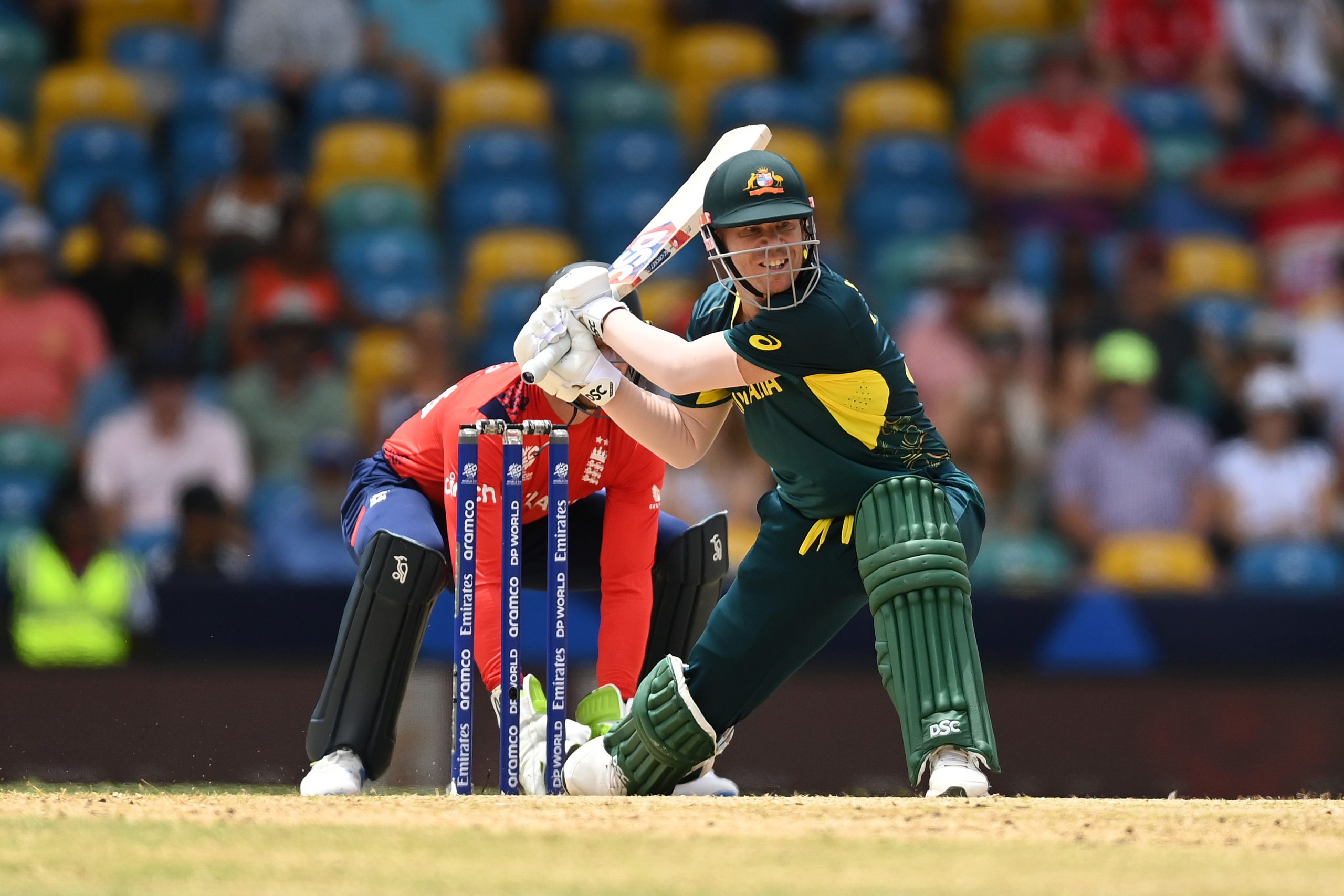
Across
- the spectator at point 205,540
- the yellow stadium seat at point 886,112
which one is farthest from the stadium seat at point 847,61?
the spectator at point 205,540

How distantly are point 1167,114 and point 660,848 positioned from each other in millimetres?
8253

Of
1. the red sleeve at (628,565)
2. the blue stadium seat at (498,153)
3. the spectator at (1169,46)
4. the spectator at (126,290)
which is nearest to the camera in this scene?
the red sleeve at (628,565)

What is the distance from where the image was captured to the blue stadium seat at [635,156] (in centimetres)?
977

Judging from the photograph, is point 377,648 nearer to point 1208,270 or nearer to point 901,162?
point 901,162

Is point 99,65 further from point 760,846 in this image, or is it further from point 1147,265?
point 760,846

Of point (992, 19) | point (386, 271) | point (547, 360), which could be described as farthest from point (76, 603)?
point (992, 19)

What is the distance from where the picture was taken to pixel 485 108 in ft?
32.4

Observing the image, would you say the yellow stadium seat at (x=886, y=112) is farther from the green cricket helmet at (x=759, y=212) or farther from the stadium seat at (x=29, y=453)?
the green cricket helmet at (x=759, y=212)

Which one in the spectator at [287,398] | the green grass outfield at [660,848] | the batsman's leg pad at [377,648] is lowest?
the green grass outfield at [660,848]

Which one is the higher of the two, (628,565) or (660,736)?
(628,565)

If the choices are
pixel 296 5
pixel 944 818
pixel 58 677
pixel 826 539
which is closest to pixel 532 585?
pixel 826 539

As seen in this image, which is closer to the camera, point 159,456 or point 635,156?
point 159,456

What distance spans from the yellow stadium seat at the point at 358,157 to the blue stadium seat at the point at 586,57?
3.72 ft

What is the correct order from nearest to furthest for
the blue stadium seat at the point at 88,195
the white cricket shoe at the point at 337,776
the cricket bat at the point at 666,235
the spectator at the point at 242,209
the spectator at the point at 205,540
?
the cricket bat at the point at 666,235 → the white cricket shoe at the point at 337,776 → the spectator at the point at 205,540 → the spectator at the point at 242,209 → the blue stadium seat at the point at 88,195
